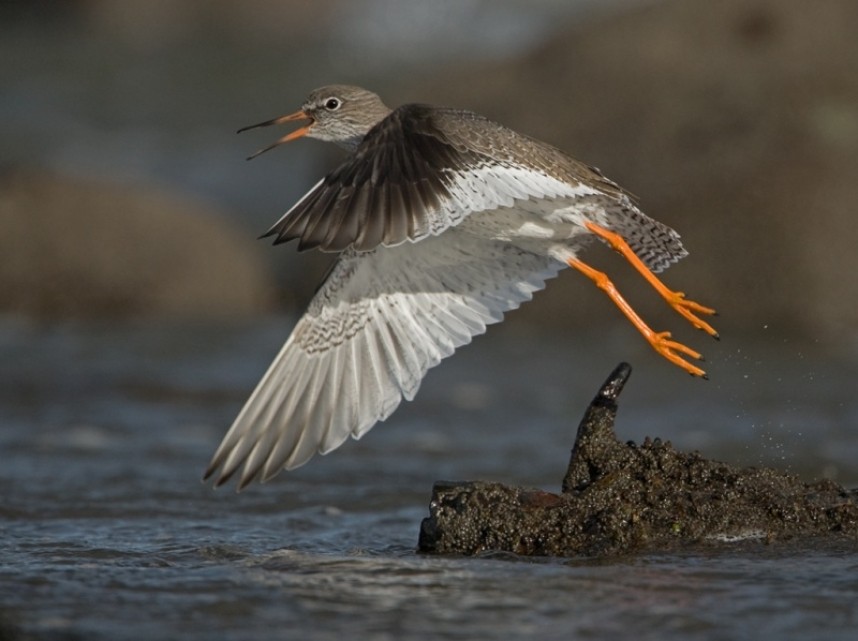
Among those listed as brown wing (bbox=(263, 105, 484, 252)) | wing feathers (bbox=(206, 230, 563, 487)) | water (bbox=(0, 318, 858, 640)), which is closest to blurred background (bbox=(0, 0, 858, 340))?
water (bbox=(0, 318, 858, 640))

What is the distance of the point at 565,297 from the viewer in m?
11.2

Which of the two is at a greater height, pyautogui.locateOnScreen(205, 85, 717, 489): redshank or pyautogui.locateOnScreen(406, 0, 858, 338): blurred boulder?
pyautogui.locateOnScreen(406, 0, 858, 338): blurred boulder

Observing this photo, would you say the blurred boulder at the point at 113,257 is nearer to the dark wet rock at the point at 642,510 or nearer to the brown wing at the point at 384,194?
the brown wing at the point at 384,194

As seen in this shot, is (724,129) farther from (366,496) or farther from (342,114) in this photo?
(366,496)

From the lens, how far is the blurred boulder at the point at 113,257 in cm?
1208

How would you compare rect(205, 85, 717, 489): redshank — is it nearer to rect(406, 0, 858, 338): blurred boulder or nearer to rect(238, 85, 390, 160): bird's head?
rect(238, 85, 390, 160): bird's head

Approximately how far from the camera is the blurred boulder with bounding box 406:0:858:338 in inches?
416

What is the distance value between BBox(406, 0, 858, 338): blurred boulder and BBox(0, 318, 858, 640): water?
1.63 feet

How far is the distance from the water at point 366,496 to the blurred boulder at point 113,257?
0.52 metres

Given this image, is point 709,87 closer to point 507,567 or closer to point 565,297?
point 565,297

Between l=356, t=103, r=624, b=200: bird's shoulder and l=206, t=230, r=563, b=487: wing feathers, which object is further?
l=206, t=230, r=563, b=487: wing feathers

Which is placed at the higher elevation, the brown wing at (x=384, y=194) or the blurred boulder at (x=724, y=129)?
the blurred boulder at (x=724, y=129)

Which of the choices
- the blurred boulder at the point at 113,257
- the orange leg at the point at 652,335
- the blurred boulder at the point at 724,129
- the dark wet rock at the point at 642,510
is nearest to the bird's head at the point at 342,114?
the orange leg at the point at 652,335

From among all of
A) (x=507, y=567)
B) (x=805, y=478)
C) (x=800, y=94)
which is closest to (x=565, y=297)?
(x=800, y=94)
